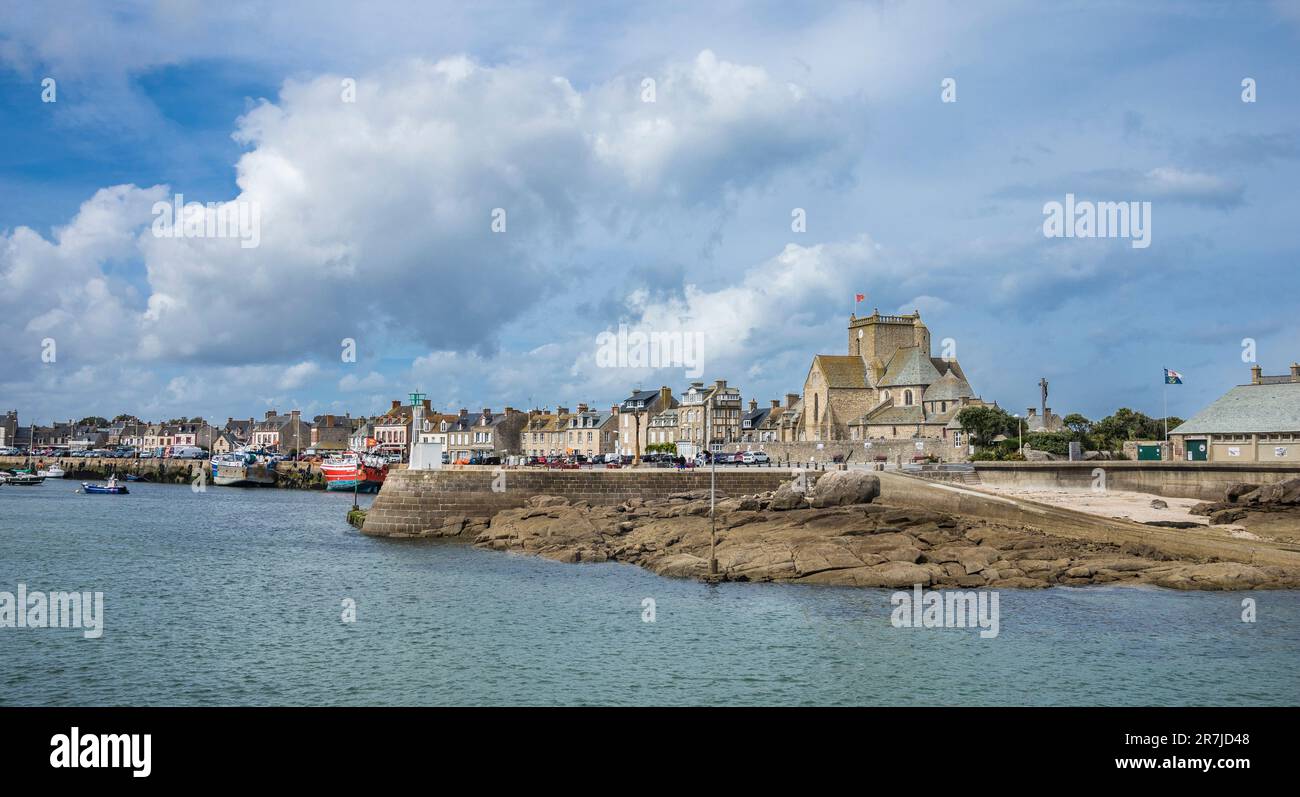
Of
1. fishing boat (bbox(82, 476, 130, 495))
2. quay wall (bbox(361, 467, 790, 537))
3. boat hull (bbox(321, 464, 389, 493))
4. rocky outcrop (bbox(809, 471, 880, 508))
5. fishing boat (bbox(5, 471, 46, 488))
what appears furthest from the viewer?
fishing boat (bbox(5, 471, 46, 488))

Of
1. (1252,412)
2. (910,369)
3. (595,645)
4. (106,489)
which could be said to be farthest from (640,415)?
(595,645)

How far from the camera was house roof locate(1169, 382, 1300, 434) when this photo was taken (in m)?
53.6

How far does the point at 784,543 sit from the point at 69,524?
47.7 meters

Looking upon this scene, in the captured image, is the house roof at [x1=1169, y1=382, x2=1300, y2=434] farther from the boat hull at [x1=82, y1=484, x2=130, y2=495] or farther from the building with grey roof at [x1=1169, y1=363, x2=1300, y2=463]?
the boat hull at [x1=82, y1=484, x2=130, y2=495]

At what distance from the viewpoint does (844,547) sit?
120 feet

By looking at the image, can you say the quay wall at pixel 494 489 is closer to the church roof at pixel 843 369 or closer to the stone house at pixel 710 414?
the church roof at pixel 843 369

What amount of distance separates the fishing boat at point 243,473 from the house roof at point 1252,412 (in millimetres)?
102738

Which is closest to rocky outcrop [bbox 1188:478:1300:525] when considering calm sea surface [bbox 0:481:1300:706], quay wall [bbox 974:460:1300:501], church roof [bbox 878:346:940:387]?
quay wall [bbox 974:460:1300:501]

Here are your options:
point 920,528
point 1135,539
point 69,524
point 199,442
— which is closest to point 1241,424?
point 1135,539

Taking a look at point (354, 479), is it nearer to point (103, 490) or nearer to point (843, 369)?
point (103, 490)

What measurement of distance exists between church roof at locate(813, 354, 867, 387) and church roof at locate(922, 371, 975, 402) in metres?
9.47

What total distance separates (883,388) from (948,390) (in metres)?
10.2

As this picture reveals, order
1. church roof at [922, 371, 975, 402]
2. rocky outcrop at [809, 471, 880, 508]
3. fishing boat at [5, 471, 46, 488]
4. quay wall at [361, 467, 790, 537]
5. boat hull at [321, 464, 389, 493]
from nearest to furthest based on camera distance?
rocky outcrop at [809, 471, 880, 508] < quay wall at [361, 467, 790, 537] < church roof at [922, 371, 975, 402] < boat hull at [321, 464, 389, 493] < fishing boat at [5, 471, 46, 488]
